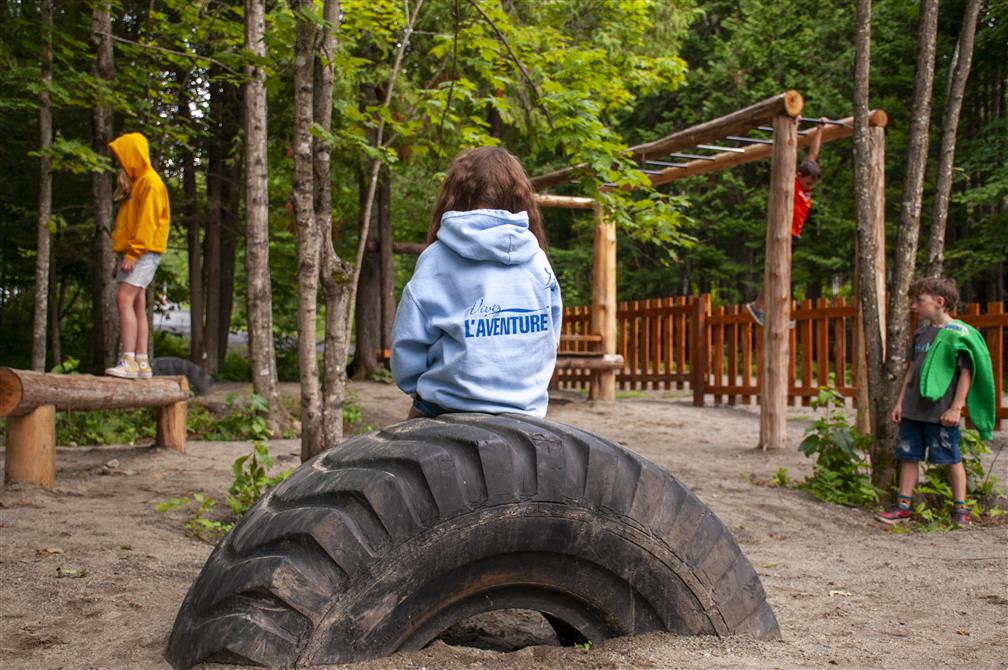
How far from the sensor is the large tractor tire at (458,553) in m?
1.93

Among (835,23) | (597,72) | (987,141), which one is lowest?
(597,72)

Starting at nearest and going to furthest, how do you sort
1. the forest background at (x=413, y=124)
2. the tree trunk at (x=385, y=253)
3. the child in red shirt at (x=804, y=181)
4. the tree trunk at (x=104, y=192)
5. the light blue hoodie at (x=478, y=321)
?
1. the light blue hoodie at (x=478, y=321)
2. the forest background at (x=413, y=124)
3. the child in red shirt at (x=804, y=181)
4. the tree trunk at (x=104, y=192)
5. the tree trunk at (x=385, y=253)

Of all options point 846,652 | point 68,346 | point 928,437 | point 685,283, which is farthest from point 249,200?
point 685,283

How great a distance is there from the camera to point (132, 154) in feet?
22.4

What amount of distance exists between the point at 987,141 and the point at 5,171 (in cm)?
1652

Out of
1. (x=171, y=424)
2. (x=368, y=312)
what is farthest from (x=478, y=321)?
(x=368, y=312)

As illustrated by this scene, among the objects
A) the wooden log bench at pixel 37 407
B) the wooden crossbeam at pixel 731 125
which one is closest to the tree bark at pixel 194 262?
the wooden crossbeam at pixel 731 125

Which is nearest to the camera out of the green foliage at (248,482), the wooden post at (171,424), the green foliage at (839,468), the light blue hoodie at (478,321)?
the light blue hoodie at (478,321)

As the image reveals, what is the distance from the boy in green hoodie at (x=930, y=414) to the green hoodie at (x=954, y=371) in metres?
0.05

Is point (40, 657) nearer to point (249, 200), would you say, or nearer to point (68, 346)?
point (249, 200)

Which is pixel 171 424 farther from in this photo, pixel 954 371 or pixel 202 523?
pixel 954 371

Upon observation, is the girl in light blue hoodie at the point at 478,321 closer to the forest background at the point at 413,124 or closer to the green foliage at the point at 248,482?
the green foliage at the point at 248,482

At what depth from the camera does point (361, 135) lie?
17.0 feet

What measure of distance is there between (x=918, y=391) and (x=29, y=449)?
5400 millimetres
